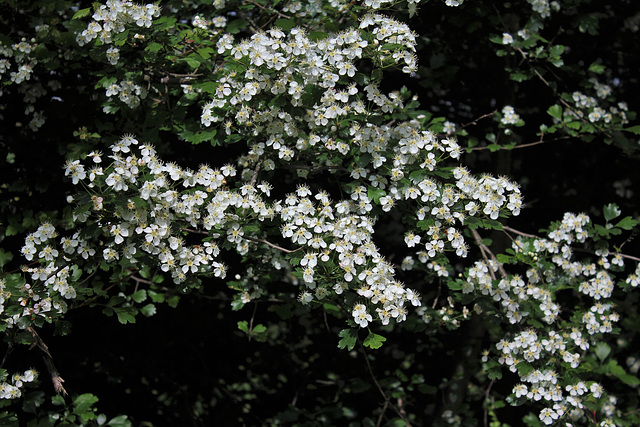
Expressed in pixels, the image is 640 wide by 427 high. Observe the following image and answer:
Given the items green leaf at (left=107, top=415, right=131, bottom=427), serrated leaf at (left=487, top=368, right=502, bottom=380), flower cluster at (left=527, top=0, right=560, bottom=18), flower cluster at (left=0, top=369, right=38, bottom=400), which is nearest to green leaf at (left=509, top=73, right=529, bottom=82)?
flower cluster at (left=527, top=0, right=560, bottom=18)

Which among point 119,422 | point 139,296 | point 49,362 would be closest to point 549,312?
point 139,296

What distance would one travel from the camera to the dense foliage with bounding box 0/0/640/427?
230cm

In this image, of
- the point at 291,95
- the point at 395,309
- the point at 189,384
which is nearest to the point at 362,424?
the point at 189,384

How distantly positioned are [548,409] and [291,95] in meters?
1.65

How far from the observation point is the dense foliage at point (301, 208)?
2.30 metres

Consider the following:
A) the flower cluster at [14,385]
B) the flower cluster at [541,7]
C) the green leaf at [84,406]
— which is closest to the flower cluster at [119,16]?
the flower cluster at [14,385]

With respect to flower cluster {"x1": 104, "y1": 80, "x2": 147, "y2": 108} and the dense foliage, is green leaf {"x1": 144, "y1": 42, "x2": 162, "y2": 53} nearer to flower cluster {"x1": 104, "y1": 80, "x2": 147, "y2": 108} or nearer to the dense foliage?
the dense foliage

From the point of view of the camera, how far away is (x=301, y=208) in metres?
2.29

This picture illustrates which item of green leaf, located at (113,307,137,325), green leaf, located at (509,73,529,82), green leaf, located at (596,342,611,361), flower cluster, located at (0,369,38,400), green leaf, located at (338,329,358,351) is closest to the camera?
green leaf, located at (338,329,358,351)

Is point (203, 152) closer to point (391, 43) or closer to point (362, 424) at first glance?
point (391, 43)

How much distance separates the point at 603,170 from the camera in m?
4.10

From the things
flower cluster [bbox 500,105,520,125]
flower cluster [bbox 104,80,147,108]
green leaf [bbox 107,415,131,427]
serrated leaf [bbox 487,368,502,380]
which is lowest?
green leaf [bbox 107,415,131,427]

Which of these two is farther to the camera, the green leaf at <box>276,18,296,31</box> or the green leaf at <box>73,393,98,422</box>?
the green leaf at <box>73,393,98,422</box>

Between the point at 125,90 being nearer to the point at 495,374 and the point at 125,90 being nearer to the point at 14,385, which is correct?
the point at 14,385
